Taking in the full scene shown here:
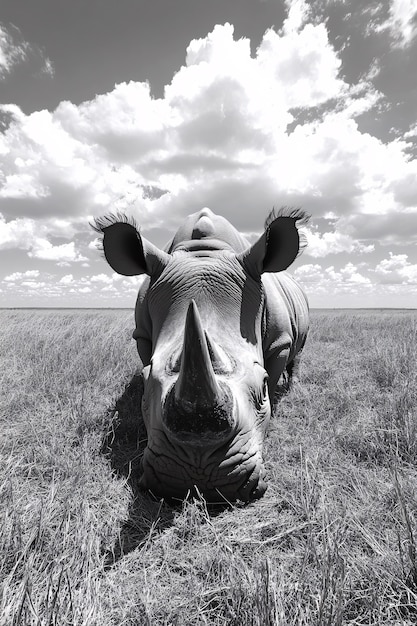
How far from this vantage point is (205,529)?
199cm

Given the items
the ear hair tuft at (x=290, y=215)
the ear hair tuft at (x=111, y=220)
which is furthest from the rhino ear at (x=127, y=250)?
the ear hair tuft at (x=290, y=215)

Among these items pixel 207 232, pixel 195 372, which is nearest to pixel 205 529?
pixel 195 372

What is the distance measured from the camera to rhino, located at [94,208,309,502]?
Result: 1972 mm

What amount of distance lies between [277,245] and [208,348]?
4.67ft

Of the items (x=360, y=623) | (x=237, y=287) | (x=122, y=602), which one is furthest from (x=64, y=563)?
(x=237, y=287)

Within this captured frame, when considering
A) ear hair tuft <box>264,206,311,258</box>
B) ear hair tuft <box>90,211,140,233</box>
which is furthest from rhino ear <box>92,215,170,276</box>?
ear hair tuft <box>264,206,311,258</box>

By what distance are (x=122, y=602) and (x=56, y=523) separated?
62cm

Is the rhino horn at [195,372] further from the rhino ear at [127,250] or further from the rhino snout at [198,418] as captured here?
the rhino ear at [127,250]

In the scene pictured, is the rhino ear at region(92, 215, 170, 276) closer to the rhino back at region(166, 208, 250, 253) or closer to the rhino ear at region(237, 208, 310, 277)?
the rhino back at region(166, 208, 250, 253)

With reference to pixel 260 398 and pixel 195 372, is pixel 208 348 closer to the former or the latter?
pixel 195 372

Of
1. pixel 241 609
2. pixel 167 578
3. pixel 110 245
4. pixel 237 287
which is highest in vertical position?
pixel 110 245

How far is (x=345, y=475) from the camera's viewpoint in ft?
8.39

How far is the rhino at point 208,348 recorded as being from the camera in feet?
6.47

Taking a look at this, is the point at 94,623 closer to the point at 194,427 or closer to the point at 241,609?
the point at 241,609
